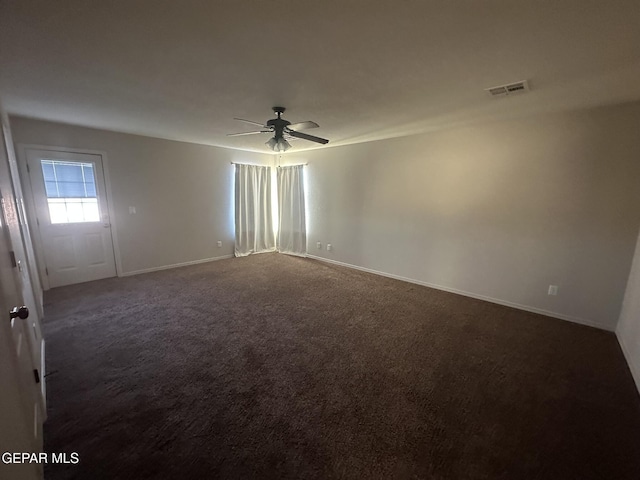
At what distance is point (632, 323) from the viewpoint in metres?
2.37

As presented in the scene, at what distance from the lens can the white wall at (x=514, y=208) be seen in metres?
2.77

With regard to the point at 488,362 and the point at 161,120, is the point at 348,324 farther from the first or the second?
the point at 161,120

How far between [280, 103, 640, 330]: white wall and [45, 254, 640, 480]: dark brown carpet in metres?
0.48

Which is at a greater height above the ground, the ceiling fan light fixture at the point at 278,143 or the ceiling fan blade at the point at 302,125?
the ceiling fan blade at the point at 302,125

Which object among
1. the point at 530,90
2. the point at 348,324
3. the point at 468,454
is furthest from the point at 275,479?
the point at 530,90

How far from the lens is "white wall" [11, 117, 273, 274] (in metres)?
4.02

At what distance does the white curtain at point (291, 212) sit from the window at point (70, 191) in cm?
344

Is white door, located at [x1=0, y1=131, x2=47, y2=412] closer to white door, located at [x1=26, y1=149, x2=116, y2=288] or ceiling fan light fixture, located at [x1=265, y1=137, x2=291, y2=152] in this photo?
white door, located at [x1=26, y1=149, x2=116, y2=288]

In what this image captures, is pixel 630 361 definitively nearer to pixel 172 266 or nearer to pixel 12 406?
pixel 12 406

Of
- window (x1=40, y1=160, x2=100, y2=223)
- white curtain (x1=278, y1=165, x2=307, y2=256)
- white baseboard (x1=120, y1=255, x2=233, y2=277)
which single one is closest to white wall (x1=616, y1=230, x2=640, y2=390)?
white curtain (x1=278, y1=165, x2=307, y2=256)

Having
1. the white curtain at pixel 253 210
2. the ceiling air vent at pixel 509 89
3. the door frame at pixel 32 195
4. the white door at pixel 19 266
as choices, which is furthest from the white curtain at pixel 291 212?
the white door at pixel 19 266

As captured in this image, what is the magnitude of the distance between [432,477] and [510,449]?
1.80ft

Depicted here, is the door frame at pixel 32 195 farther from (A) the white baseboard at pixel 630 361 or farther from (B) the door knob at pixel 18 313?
(A) the white baseboard at pixel 630 361

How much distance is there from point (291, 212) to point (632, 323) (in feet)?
17.5
